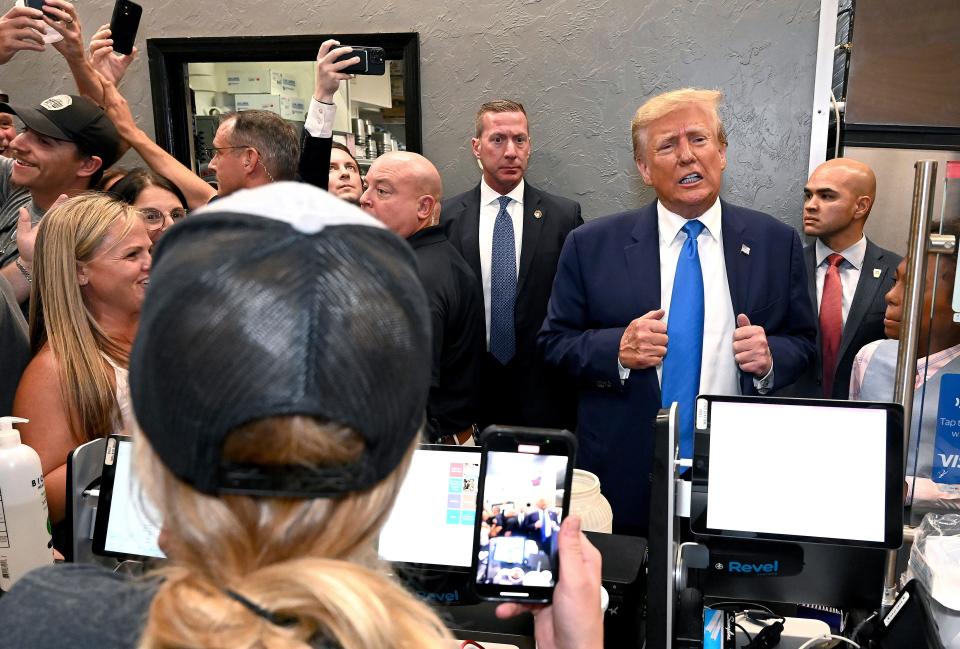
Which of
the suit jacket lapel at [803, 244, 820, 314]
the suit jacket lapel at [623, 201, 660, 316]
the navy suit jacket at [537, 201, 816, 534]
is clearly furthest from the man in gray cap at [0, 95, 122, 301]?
the suit jacket lapel at [803, 244, 820, 314]

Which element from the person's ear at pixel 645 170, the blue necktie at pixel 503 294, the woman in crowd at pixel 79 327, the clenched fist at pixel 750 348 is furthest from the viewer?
the blue necktie at pixel 503 294

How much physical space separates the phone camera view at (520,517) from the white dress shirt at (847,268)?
2.49 meters

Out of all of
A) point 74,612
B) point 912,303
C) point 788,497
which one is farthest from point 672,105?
point 74,612

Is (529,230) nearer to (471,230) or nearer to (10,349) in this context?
(471,230)

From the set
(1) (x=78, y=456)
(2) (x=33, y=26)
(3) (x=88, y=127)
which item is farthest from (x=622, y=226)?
(2) (x=33, y=26)

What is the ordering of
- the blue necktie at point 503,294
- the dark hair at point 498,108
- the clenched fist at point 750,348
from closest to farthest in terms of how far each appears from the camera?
the clenched fist at point 750,348, the blue necktie at point 503,294, the dark hair at point 498,108

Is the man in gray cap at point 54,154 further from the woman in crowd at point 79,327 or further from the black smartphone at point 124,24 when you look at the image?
the woman in crowd at point 79,327

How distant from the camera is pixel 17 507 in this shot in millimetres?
1486

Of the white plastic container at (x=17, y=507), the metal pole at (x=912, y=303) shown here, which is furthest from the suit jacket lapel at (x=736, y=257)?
the white plastic container at (x=17, y=507)

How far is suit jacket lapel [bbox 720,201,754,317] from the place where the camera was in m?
2.42

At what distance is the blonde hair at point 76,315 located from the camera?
5.79 feet

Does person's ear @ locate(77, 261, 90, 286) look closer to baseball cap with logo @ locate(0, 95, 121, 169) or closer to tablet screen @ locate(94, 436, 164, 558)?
tablet screen @ locate(94, 436, 164, 558)

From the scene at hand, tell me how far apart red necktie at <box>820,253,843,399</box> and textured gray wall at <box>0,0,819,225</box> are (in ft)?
1.98

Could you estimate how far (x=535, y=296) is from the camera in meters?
3.55
